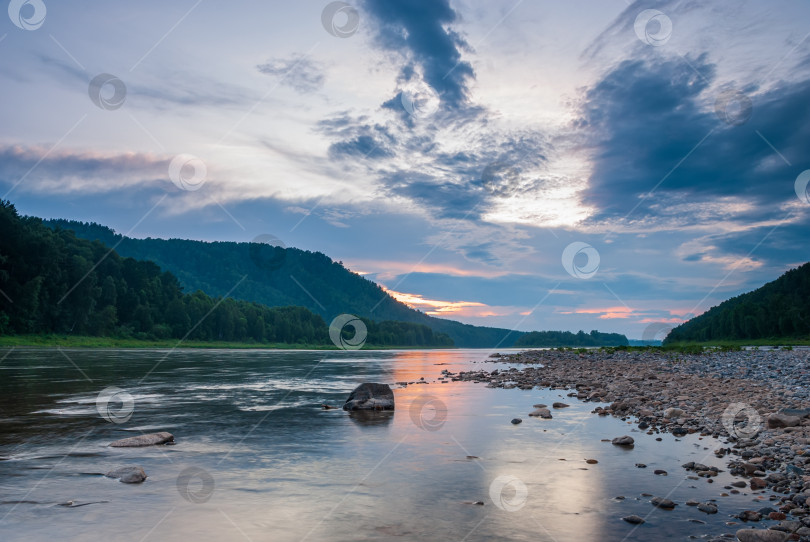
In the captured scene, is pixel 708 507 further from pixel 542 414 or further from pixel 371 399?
pixel 371 399

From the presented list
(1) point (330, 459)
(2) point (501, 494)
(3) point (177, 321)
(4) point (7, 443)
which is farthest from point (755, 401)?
(3) point (177, 321)

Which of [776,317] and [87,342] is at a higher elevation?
[776,317]

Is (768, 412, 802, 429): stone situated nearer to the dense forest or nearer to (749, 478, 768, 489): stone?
(749, 478, 768, 489): stone

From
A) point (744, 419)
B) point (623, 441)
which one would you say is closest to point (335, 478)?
point (623, 441)

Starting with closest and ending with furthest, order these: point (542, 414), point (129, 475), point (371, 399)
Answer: point (129, 475), point (542, 414), point (371, 399)

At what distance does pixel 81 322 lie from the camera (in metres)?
124

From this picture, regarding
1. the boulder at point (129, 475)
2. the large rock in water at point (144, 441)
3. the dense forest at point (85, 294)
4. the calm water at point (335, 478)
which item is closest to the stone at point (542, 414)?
the calm water at point (335, 478)

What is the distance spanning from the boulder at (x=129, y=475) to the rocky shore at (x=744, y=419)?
13.2m

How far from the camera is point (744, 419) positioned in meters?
20.5

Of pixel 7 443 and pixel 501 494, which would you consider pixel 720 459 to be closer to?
pixel 501 494

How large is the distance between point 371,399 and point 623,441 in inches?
537

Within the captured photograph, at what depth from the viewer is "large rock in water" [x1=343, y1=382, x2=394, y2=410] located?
92.4ft

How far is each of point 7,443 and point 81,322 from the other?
123 m

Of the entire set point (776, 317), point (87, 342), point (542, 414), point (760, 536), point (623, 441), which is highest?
point (776, 317)
